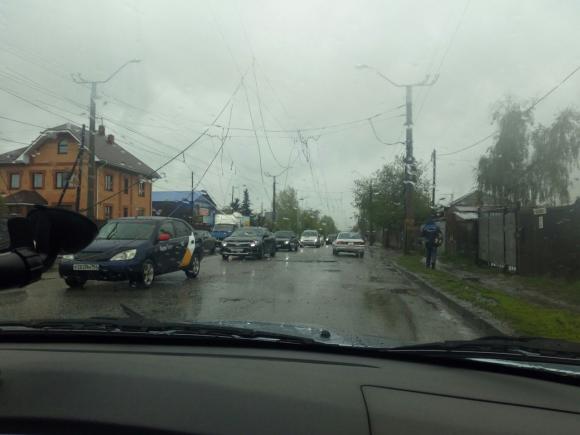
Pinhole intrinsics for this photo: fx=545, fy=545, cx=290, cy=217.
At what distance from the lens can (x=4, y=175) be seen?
834 inches

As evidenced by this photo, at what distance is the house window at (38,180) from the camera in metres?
22.7

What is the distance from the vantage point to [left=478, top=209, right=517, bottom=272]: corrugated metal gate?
51.0 feet

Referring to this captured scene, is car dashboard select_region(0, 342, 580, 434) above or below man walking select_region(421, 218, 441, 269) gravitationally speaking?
below

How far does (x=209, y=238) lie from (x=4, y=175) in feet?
38.0

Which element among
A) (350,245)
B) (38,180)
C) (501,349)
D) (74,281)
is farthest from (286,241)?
(501,349)

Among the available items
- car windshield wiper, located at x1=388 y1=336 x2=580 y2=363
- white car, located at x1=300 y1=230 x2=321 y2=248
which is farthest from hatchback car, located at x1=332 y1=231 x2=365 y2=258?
car windshield wiper, located at x1=388 y1=336 x2=580 y2=363

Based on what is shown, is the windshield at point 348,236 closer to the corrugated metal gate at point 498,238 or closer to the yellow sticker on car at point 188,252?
the corrugated metal gate at point 498,238

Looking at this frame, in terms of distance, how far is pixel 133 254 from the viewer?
10.9 meters

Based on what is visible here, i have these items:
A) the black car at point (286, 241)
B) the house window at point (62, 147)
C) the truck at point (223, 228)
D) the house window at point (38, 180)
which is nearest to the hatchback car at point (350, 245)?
the black car at point (286, 241)

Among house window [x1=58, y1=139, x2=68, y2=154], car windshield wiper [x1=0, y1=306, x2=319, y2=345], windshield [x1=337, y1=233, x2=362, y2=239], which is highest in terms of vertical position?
house window [x1=58, y1=139, x2=68, y2=154]

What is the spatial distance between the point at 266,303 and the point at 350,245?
1936 cm

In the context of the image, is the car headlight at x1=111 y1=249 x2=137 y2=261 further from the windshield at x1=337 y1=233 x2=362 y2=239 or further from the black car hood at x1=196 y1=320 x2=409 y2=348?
the windshield at x1=337 y1=233 x2=362 y2=239

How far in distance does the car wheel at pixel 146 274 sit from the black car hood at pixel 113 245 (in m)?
0.42

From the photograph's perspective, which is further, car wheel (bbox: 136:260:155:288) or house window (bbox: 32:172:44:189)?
house window (bbox: 32:172:44:189)
